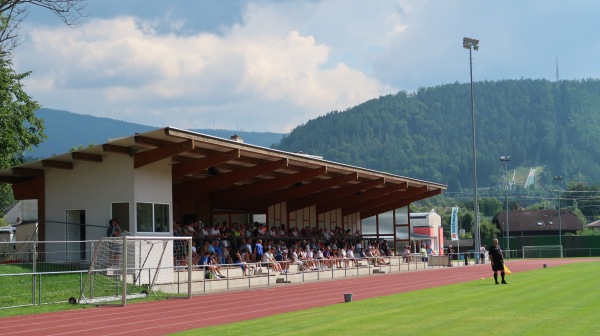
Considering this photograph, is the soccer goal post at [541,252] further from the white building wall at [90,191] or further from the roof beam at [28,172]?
the roof beam at [28,172]

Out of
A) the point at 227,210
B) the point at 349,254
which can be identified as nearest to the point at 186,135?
the point at 227,210

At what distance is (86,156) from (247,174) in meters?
7.31

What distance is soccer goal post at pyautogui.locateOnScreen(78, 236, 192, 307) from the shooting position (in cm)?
2206

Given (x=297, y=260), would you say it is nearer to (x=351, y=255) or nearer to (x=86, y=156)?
(x=351, y=255)

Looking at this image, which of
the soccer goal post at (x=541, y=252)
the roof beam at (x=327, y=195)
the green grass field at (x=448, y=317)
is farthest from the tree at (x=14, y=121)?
the soccer goal post at (x=541, y=252)

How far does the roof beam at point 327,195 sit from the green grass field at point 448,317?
2348cm

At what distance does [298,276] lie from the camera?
1297 inches

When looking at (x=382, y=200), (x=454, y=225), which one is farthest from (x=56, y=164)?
(x=454, y=225)

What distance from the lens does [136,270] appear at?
2416 cm

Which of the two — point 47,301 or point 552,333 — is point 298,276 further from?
point 552,333

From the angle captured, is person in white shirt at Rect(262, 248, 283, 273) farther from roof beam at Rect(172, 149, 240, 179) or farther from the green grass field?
the green grass field

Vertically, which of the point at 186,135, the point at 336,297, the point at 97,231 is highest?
the point at 186,135

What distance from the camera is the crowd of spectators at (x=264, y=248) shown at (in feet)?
97.9

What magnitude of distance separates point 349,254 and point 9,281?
74.5 feet
